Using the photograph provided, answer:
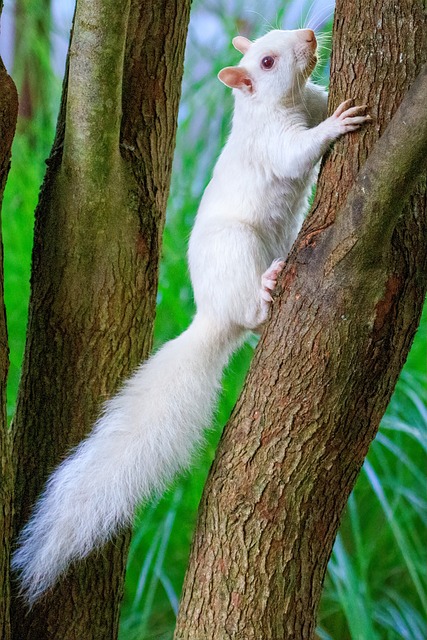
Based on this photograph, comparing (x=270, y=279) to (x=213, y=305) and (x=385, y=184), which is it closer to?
(x=213, y=305)

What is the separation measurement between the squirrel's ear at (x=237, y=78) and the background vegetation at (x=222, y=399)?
49 cm

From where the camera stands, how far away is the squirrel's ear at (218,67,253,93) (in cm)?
161

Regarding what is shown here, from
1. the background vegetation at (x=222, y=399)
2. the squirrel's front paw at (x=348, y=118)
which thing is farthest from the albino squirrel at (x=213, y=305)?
the background vegetation at (x=222, y=399)

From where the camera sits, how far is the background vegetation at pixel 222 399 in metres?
2.14

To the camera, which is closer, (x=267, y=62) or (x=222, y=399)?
(x=267, y=62)

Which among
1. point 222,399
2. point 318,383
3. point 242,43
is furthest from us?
point 222,399

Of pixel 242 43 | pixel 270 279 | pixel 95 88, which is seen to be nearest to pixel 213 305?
pixel 270 279

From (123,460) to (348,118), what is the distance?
0.63m

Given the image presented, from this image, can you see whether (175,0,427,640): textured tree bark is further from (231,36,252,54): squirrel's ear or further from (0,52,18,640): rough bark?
(231,36,252,54): squirrel's ear

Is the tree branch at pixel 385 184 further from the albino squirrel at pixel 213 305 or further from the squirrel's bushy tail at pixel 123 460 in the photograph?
the squirrel's bushy tail at pixel 123 460

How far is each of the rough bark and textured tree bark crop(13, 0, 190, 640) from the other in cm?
14

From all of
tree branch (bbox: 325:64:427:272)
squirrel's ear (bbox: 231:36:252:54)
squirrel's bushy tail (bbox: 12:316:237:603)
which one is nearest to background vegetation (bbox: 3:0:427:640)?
squirrel's ear (bbox: 231:36:252:54)

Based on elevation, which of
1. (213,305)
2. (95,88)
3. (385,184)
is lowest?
(213,305)

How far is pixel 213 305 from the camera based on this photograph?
150 cm
